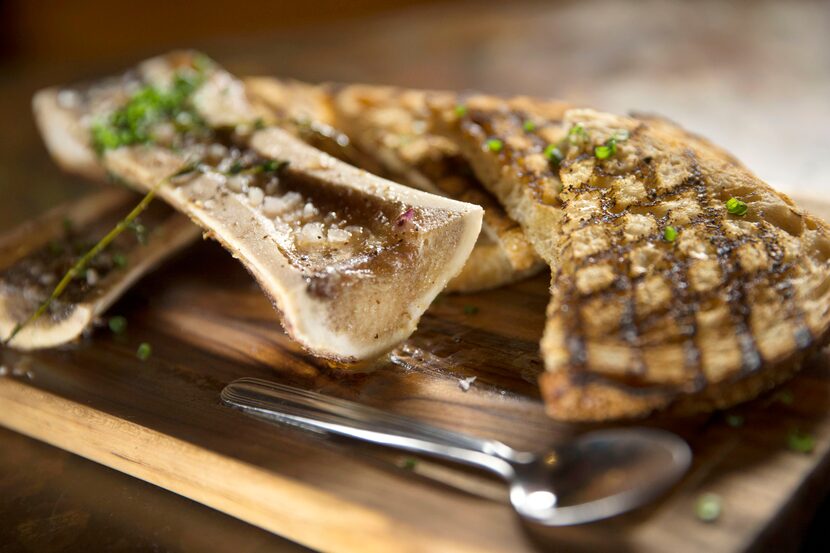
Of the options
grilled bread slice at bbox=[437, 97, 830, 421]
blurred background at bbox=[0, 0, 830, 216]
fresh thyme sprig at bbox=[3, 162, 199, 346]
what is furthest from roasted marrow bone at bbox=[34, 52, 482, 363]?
blurred background at bbox=[0, 0, 830, 216]

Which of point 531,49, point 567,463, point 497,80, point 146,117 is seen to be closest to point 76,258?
point 146,117

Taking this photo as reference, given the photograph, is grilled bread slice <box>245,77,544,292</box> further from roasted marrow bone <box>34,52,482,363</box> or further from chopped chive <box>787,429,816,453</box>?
chopped chive <box>787,429,816,453</box>

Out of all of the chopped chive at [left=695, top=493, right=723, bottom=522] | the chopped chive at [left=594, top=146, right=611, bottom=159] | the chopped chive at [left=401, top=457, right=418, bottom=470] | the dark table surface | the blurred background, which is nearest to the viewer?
the chopped chive at [left=695, top=493, right=723, bottom=522]

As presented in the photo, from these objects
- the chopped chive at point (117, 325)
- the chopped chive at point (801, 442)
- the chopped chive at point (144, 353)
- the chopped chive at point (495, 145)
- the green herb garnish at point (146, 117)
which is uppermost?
the chopped chive at point (495, 145)

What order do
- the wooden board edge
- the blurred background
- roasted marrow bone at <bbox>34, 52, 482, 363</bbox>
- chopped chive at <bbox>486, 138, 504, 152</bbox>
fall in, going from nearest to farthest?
the wooden board edge
roasted marrow bone at <bbox>34, 52, 482, 363</bbox>
chopped chive at <bbox>486, 138, 504, 152</bbox>
the blurred background

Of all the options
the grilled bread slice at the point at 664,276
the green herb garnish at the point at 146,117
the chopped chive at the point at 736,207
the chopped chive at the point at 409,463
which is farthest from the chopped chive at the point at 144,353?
the chopped chive at the point at 736,207

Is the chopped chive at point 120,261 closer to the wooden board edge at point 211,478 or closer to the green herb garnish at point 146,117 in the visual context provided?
the green herb garnish at point 146,117

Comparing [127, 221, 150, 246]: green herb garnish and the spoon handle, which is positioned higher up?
the spoon handle
